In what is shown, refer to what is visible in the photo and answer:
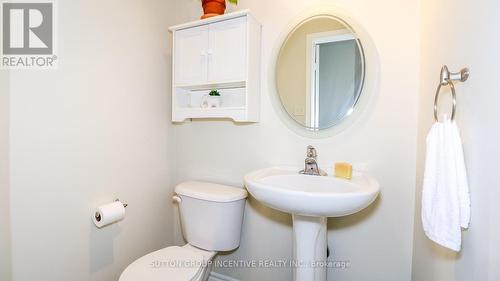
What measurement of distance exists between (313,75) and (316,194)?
77 centimetres

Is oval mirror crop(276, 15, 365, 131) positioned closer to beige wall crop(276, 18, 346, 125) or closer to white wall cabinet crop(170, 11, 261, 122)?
beige wall crop(276, 18, 346, 125)

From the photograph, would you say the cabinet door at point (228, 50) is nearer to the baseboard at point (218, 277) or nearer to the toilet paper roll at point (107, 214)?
the toilet paper roll at point (107, 214)

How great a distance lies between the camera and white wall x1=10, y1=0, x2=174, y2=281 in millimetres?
1032

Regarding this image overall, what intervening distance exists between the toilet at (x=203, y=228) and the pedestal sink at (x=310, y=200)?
0.31 meters

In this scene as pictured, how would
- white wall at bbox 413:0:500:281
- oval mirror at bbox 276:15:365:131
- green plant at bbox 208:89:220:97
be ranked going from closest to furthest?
white wall at bbox 413:0:500:281, oval mirror at bbox 276:15:365:131, green plant at bbox 208:89:220:97

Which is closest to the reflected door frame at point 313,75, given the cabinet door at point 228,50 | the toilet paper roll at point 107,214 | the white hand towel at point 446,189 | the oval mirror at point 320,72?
the oval mirror at point 320,72

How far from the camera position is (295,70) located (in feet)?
4.65

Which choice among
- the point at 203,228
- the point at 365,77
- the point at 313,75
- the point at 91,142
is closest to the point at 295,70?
the point at 313,75

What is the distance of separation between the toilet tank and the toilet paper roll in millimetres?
345

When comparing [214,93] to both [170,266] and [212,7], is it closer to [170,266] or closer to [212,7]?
[212,7]

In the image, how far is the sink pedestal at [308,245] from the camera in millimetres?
1099

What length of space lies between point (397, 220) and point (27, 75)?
1.86 m

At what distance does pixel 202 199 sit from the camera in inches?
55.2

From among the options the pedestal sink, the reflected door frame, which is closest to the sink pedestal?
the pedestal sink
